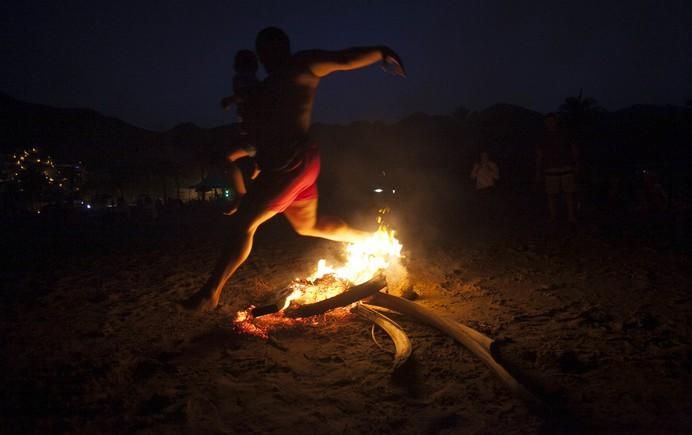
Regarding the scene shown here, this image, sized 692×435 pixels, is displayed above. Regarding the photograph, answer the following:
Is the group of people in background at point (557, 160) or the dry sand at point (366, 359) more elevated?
the group of people in background at point (557, 160)

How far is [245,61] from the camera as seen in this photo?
127 inches

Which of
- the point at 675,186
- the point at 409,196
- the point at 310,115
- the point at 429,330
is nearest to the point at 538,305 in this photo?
the point at 429,330

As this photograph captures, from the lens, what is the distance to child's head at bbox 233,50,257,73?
322cm

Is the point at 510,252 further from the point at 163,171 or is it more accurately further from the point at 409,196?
the point at 163,171

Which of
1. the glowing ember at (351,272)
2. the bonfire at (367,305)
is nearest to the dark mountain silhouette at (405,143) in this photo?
the glowing ember at (351,272)

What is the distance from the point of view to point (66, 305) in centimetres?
391

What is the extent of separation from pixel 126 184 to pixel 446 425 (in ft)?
127

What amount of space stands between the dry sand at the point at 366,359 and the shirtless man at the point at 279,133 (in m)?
0.62

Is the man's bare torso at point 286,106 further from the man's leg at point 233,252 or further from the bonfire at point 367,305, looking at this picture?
the bonfire at point 367,305

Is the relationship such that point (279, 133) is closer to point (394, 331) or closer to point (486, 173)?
point (394, 331)

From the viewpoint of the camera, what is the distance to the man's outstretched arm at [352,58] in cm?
289

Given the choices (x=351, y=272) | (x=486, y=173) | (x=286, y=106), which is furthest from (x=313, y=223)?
(x=486, y=173)

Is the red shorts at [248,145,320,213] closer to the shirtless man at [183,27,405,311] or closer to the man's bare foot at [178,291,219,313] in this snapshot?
the shirtless man at [183,27,405,311]

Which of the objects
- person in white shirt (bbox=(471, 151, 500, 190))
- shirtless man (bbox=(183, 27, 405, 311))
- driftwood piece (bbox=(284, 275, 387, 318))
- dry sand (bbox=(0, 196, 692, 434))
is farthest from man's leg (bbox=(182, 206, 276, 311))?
person in white shirt (bbox=(471, 151, 500, 190))
